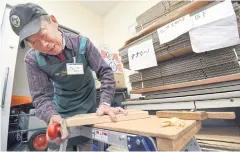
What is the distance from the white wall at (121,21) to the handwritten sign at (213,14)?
107 centimetres

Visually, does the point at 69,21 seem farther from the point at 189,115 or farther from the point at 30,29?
the point at 189,115

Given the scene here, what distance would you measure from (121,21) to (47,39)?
180cm

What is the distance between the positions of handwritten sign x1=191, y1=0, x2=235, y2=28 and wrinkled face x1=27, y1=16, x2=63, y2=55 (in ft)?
2.88

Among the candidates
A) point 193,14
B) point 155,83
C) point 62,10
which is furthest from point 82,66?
point 62,10

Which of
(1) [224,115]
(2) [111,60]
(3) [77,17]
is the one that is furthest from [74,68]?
(3) [77,17]

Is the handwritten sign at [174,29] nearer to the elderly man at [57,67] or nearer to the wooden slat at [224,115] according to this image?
the elderly man at [57,67]

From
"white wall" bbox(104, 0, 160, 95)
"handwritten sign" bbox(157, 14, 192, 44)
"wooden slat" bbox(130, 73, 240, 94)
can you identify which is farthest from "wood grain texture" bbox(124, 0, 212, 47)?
"white wall" bbox(104, 0, 160, 95)

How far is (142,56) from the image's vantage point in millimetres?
1310

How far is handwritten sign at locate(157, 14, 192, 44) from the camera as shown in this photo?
40.2 inches

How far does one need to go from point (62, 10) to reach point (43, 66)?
5.58ft

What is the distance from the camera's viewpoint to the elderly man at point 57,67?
2.38 feet

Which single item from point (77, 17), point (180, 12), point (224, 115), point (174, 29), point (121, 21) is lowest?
point (224, 115)

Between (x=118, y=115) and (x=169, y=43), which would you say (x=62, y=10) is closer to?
(x=169, y=43)

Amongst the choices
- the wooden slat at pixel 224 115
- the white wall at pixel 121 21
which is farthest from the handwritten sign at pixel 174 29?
the white wall at pixel 121 21
